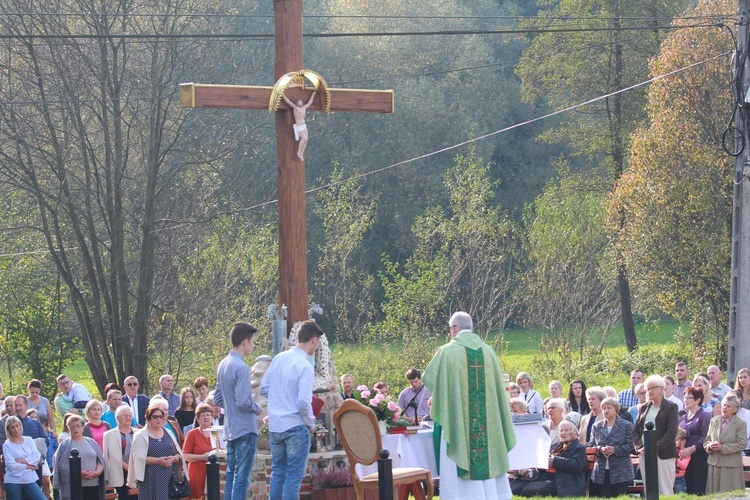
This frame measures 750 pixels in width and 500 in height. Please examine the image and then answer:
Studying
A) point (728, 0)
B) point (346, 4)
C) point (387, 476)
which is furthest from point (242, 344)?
point (346, 4)

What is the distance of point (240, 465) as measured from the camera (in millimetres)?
9508

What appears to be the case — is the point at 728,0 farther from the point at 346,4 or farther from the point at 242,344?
the point at 346,4

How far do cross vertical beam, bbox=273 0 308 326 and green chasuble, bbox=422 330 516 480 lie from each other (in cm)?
172

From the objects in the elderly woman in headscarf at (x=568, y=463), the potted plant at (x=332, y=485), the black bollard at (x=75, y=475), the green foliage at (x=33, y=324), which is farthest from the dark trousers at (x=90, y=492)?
the green foliage at (x=33, y=324)

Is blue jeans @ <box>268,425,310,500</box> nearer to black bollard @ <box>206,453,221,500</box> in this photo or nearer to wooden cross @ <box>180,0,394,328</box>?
black bollard @ <box>206,453,221,500</box>

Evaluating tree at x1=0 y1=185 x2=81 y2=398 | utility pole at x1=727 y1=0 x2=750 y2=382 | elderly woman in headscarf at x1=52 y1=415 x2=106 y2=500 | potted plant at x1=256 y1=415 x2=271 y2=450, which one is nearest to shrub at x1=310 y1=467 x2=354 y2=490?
potted plant at x1=256 y1=415 x2=271 y2=450

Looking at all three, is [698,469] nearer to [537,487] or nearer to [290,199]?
[537,487]

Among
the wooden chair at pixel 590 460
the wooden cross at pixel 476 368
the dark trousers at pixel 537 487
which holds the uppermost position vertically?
the wooden cross at pixel 476 368

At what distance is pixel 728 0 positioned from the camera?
21.5 m

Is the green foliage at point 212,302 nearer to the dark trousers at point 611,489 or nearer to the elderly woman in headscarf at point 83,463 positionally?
the elderly woman in headscarf at point 83,463

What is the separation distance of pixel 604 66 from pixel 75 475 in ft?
82.2

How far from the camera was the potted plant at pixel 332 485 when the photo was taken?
405 inches

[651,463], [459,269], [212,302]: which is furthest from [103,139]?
[651,463]

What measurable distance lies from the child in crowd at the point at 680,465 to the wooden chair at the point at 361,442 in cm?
359
